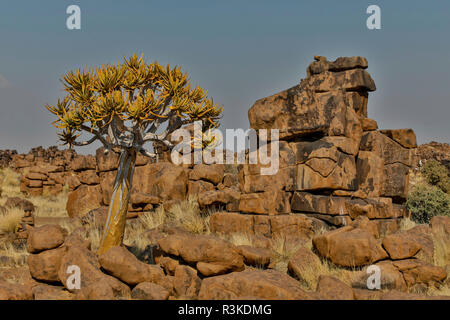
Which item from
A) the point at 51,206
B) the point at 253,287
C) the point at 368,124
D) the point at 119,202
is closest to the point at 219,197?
the point at 119,202

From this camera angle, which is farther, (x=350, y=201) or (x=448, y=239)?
(x=350, y=201)

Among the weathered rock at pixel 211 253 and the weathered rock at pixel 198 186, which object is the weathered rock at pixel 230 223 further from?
the weathered rock at pixel 198 186

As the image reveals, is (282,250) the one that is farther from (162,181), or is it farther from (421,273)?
(162,181)

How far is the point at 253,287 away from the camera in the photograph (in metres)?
6.15

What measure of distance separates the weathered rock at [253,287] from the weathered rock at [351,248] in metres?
1.79

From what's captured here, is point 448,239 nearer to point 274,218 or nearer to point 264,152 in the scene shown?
point 274,218

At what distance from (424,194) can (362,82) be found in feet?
17.9

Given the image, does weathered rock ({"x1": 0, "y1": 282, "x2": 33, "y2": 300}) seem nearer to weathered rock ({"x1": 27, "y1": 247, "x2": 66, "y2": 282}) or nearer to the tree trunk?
weathered rock ({"x1": 27, "y1": 247, "x2": 66, "y2": 282})

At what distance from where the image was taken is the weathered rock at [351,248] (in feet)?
25.0

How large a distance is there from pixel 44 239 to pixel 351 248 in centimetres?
636

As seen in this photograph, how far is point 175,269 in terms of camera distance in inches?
311

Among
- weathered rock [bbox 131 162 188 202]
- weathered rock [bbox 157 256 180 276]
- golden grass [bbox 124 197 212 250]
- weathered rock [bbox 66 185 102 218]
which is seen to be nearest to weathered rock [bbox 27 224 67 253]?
weathered rock [bbox 157 256 180 276]
